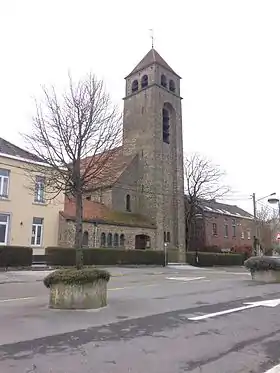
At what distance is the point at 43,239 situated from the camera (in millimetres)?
32406

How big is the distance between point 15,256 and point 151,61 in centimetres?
3422

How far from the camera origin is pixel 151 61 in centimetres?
5203

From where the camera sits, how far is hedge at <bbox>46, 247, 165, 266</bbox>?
29891 mm

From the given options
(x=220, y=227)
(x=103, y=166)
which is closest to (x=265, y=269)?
(x=103, y=166)

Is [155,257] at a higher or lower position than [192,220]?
lower

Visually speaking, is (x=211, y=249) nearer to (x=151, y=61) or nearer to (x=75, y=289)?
(x=151, y=61)

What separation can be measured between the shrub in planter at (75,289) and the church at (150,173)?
98.4ft

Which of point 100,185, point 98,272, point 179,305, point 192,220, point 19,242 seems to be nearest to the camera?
point 98,272

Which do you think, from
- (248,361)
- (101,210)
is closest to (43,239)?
(101,210)

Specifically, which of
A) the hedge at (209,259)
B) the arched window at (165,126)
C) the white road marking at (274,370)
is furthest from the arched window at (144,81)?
the white road marking at (274,370)

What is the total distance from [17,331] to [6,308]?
3.39m

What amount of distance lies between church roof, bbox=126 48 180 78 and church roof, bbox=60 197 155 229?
19455 mm

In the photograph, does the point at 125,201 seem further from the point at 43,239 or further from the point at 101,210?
the point at 43,239

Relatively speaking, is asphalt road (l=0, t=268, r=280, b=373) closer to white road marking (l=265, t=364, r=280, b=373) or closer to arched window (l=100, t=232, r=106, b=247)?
white road marking (l=265, t=364, r=280, b=373)
